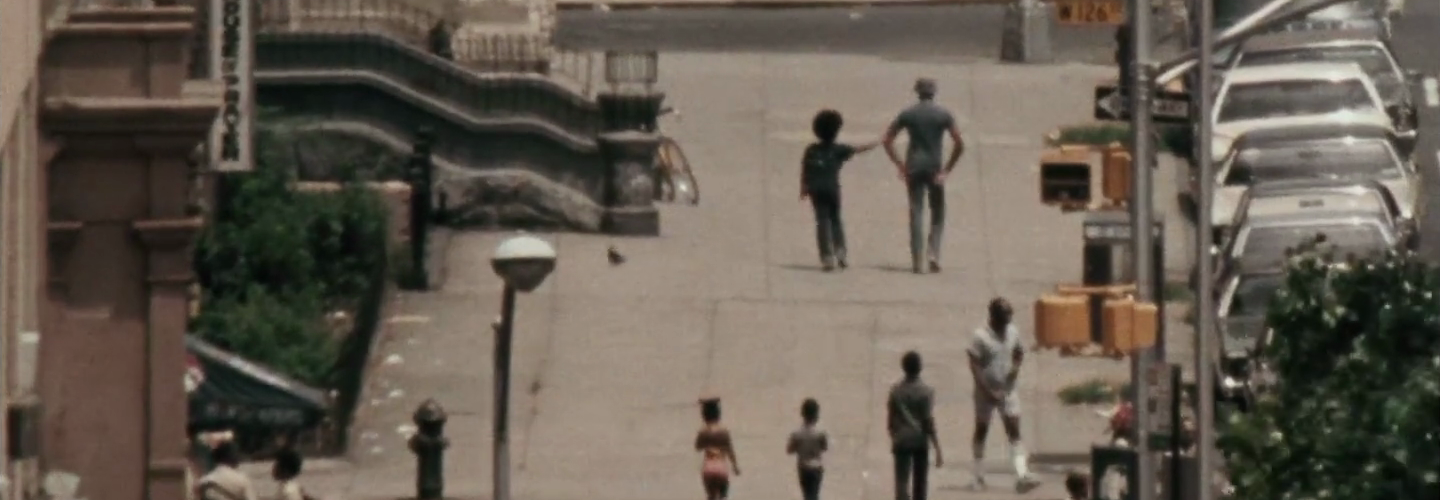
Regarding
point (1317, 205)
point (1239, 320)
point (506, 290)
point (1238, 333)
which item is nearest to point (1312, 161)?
point (1317, 205)

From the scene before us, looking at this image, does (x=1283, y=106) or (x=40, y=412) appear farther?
(x=1283, y=106)

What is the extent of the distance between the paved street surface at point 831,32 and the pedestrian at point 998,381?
61.3 feet

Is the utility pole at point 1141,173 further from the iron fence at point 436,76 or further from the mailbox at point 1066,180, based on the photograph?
the iron fence at point 436,76

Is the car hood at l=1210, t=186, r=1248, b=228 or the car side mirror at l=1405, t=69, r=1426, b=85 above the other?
the car side mirror at l=1405, t=69, r=1426, b=85

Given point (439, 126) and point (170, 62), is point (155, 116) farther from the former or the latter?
point (439, 126)

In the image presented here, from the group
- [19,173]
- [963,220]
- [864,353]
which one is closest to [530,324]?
[864,353]

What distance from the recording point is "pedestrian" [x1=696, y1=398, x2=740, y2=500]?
31.3 metres

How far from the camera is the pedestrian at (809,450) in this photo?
31.1 m

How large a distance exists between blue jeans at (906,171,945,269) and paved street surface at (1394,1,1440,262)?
181 inches

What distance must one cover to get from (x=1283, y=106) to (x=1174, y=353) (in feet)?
27.8

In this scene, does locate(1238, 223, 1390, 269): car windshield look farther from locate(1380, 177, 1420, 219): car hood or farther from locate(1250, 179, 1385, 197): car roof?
locate(1380, 177, 1420, 219): car hood

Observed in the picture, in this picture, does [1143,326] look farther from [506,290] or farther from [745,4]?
[745,4]

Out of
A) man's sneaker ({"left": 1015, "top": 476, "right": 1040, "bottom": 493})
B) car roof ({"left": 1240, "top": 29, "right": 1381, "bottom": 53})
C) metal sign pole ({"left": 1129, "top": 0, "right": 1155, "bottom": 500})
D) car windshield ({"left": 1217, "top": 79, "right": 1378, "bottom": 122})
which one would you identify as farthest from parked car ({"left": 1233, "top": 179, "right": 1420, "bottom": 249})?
metal sign pole ({"left": 1129, "top": 0, "right": 1155, "bottom": 500})

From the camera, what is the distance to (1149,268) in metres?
30.5
